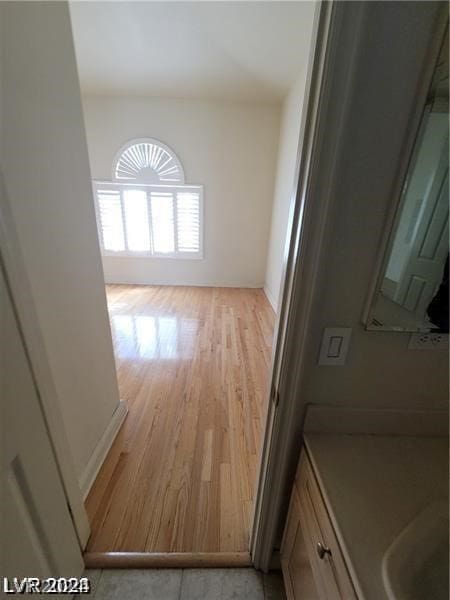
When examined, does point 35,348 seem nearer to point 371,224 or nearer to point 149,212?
point 371,224

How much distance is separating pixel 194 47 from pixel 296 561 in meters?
3.83

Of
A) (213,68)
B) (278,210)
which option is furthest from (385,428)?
(213,68)

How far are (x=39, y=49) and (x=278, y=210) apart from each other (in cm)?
331

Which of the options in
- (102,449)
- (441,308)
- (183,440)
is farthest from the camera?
(183,440)

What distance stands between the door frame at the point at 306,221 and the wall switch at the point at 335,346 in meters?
0.06

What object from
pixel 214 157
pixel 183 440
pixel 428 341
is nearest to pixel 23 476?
pixel 183 440

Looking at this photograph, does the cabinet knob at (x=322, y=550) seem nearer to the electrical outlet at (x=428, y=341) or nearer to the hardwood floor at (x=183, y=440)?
the electrical outlet at (x=428, y=341)

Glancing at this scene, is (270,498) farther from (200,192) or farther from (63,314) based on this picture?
(200,192)

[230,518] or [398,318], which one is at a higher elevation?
[398,318]

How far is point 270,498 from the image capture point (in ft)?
2.98

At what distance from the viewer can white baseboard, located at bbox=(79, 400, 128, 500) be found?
1.28 meters

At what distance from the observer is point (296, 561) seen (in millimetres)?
835

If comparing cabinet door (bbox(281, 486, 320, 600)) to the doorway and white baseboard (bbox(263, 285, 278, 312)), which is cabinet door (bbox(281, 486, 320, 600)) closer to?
the doorway

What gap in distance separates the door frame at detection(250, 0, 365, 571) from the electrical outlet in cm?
31
